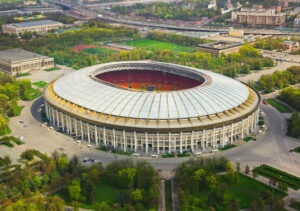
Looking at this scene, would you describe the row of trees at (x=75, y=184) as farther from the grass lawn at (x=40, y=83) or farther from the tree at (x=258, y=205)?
the grass lawn at (x=40, y=83)

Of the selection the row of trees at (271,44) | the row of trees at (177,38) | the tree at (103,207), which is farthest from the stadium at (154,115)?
the row of trees at (177,38)

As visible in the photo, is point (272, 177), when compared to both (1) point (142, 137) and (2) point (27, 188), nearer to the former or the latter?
(1) point (142, 137)

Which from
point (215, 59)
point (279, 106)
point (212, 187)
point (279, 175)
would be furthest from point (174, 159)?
point (215, 59)

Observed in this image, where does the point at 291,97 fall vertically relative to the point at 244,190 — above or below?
above

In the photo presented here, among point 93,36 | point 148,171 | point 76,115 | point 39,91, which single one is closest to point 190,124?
point 148,171

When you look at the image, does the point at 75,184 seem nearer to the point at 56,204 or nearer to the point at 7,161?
the point at 56,204

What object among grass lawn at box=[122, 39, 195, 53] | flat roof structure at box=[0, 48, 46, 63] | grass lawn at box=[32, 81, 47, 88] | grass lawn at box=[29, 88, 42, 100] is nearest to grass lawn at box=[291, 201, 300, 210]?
grass lawn at box=[29, 88, 42, 100]
